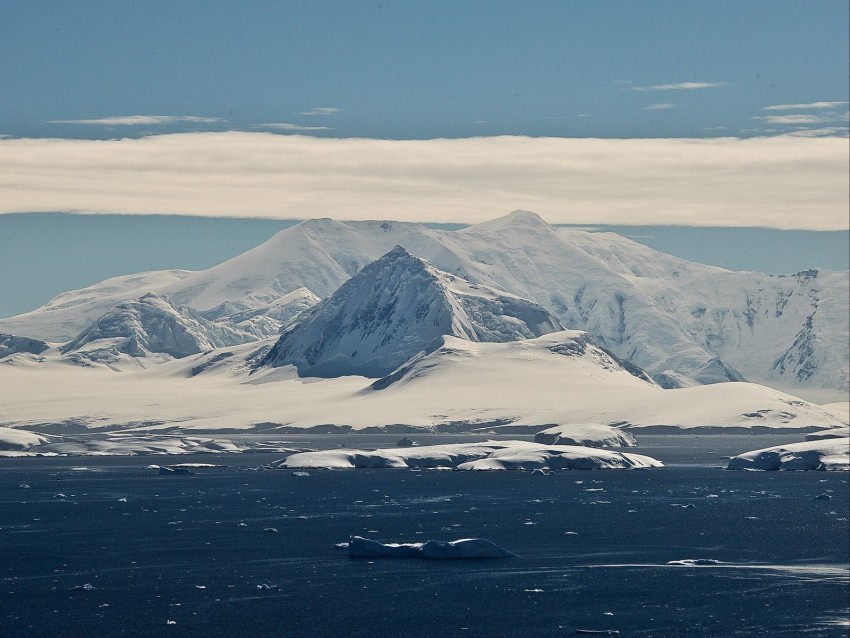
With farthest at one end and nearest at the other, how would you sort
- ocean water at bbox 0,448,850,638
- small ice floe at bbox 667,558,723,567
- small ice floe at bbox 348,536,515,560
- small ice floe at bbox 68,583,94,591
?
small ice floe at bbox 348,536,515,560 → small ice floe at bbox 667,558,723,567 → small ice floe at bbox 68,583,94,591 → ocean water at bbox 0,448,850,638

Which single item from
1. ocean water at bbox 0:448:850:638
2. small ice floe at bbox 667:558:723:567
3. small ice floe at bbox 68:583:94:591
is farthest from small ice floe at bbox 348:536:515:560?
small ice floe at bbox 68:583:94:591

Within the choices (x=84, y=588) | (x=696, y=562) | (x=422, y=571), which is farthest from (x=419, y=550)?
(x=84, y=588)

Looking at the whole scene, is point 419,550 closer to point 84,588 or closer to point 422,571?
point 422,571

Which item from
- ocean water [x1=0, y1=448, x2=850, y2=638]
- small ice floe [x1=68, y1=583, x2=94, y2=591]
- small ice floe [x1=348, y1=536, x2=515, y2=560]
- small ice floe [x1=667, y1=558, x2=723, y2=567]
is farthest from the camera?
small ice floe [x1=348, y1=536, x2=515, y2=560]

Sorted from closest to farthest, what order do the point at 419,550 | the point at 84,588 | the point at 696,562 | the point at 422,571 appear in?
the point at 84,588 → the point at 422,571 → the point at 696,562 → the point at 419,550

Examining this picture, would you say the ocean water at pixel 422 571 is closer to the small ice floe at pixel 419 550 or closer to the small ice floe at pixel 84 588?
the small ice floe at pixel 84 588

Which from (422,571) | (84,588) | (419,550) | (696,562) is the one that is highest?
(419,550)

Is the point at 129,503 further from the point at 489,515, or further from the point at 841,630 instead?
the point at 841,630

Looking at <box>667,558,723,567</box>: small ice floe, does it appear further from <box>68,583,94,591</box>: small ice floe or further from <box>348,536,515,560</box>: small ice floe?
<box>68,583,94,591</box>: small ice floe
